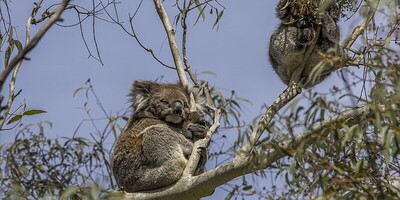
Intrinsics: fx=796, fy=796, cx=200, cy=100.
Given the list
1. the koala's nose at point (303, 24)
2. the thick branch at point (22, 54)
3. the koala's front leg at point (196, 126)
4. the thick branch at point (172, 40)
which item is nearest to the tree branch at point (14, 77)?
the thick branch at point (172, 40)

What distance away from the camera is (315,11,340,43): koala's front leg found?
7316mm

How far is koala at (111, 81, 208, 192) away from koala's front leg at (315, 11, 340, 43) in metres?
1.43

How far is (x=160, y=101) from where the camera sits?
23.2 ft

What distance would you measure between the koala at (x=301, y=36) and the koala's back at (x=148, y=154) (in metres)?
1.32

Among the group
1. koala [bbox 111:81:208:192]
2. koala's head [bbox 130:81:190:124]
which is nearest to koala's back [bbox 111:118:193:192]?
koala [bbox 111:81:208:192]

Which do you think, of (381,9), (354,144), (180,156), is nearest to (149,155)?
(180,156)

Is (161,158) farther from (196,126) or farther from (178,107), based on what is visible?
(178,107)

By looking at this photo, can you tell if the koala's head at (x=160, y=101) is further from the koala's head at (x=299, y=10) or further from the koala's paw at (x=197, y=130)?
the koala's head at (x=299, y=10)

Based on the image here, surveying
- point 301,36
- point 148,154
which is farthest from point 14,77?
point 301,36

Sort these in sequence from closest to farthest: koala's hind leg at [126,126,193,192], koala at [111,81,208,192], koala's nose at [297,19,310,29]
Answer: koala's hind leg at [126,126,193,192]
koala at [111,81,208,192]
koala's nose at [297,19,310,29]

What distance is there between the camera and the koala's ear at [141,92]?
7188 millimetres

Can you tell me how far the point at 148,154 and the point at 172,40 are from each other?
968mm

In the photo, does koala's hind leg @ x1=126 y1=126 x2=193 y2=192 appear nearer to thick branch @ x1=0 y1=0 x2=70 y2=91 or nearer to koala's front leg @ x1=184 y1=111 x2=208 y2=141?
koala's front leg @ x1=184 y1=111 x2=208 y2=141

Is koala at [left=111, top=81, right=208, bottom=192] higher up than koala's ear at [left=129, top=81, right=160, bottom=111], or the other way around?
koala's ear at [left=129, top=81, right=160, bottom=111]
